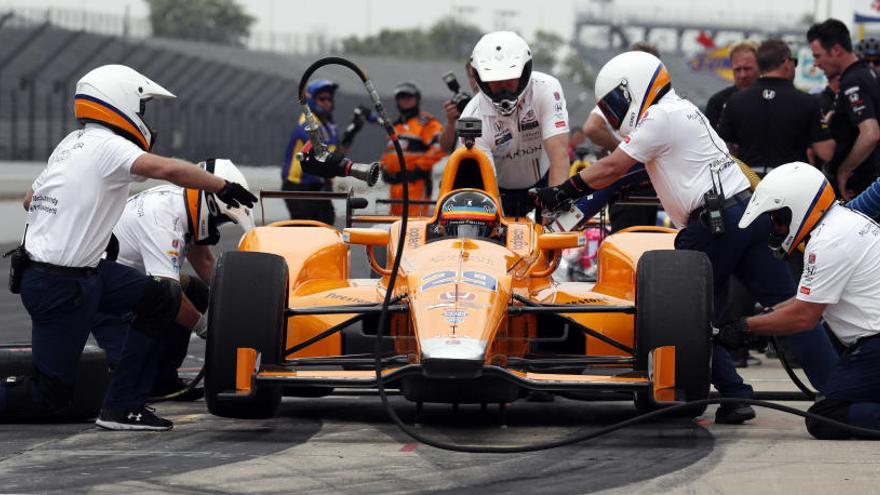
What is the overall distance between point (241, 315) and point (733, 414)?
2473 mm

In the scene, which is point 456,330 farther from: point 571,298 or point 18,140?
point 18,140

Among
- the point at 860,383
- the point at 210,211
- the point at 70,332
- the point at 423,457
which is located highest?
the point at 210,211

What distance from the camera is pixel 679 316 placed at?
7500 mm

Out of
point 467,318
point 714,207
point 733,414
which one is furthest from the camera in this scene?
point 714,207

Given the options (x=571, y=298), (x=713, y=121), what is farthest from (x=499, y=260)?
(x=713, y=121)

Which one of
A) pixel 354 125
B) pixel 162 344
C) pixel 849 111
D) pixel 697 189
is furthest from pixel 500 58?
pixel 354 125

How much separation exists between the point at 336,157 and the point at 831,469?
264cm

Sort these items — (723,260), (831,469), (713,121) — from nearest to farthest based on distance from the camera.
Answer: (831,469) < (723,260) < (713,121)

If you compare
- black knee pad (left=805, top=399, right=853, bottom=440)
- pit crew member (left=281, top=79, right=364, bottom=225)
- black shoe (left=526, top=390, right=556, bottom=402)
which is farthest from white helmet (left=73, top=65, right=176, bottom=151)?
pit crew member (left=281, top=79, right=364, bottom=225)

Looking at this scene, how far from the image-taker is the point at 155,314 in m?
7.86

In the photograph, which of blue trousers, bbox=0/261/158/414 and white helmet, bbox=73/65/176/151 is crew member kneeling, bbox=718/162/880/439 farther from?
white helmet, bbox=73/65/176/151

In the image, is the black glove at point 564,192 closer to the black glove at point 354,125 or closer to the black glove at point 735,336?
the black glove at point 735,336

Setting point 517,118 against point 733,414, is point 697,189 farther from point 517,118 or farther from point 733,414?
point 517,118

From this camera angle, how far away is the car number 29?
24.9ft
